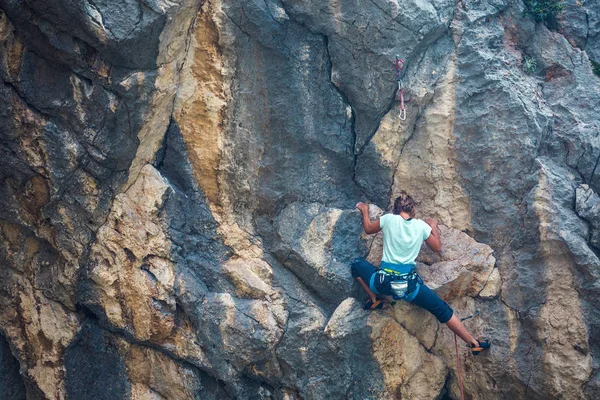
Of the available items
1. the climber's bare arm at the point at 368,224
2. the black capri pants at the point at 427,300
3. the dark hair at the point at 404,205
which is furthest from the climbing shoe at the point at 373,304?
the dark hair at the point at 404,205

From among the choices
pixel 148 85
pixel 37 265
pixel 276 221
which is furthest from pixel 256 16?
pixel 37 265

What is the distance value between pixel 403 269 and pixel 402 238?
31 cm

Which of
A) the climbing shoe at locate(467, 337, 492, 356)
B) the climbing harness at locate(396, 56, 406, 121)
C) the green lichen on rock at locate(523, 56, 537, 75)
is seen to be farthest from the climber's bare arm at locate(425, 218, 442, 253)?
the green lichen on rock at locate(523, 56, 537, 75)

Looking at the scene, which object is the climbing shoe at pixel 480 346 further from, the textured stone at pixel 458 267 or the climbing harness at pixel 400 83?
the climbing harness at pixel 400 83

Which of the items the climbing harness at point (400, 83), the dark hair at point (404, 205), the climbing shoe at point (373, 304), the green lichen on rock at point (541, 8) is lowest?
the climbing shoe at point (373, 304)

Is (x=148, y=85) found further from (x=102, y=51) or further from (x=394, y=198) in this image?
(x=394, y=198)

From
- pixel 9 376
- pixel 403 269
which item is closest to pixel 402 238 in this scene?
pixel 403 269

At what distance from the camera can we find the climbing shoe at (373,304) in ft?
20.8

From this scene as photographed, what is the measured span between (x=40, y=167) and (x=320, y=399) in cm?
363

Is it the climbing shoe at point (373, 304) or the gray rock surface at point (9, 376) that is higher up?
the climbing shoe at point (373, 304)

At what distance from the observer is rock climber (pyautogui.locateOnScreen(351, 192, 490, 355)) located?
6082 mm

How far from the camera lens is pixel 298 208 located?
6.50 meters

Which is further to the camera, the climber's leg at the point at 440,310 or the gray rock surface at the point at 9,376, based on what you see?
the gray rock surface at the point at 9,376

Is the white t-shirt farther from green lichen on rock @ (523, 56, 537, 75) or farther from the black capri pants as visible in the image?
green lichen on rock @ (523, 56, 537, 75)
